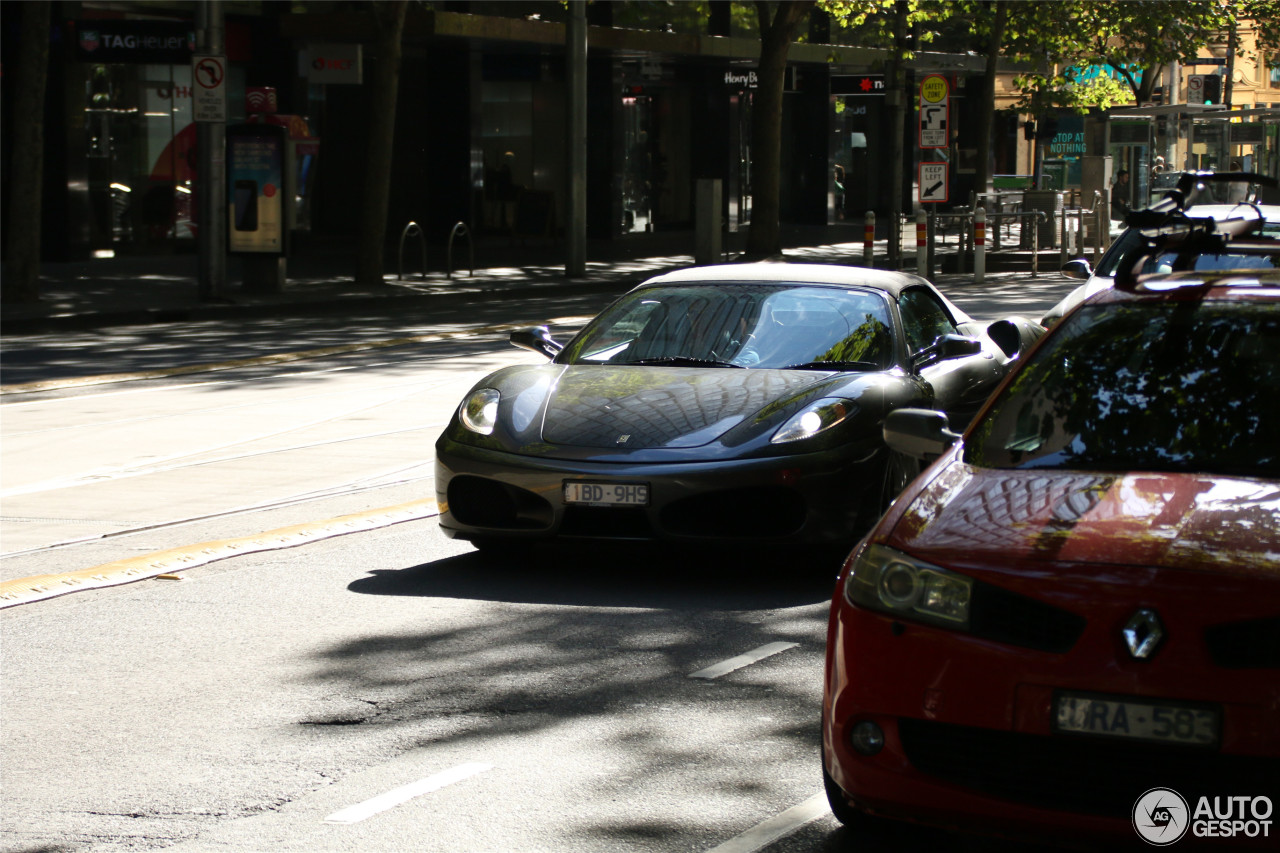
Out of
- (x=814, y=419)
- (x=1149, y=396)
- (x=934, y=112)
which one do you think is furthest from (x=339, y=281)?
(x=1149, y=396)

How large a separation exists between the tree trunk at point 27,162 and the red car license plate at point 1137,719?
1932cm

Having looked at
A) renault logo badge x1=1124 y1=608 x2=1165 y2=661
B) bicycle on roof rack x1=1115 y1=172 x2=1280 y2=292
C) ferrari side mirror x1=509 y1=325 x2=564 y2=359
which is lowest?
renault logo badge x1=1124 y1=608 x2=1165 y2=661

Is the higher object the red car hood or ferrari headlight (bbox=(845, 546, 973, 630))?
the red car hood

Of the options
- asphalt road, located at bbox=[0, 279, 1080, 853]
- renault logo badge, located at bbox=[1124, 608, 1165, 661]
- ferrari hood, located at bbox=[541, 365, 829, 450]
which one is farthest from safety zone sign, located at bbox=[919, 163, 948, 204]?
renault logo badge, located at bbox=[1124, 608, 1165, 661]

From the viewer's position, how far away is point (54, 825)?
444cm

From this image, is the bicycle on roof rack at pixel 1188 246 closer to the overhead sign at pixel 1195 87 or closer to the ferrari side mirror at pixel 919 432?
the ferrari side mirror at pixel 919 432

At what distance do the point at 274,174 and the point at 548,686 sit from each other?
1904cm

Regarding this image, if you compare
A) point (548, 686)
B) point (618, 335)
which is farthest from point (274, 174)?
point (548, 686)

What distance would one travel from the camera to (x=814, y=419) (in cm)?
722

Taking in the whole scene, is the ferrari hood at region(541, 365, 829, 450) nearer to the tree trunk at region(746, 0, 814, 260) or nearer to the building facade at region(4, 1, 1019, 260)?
the building facade at region(4, 1, 1019, 260)

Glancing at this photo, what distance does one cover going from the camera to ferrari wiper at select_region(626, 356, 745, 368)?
7926mm

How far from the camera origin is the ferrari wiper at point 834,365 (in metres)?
7.85

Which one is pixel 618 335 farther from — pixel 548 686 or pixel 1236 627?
pixel 1236 627

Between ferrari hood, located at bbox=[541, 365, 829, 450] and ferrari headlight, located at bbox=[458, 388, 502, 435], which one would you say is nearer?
ferrari hood, located at bbox=[541, 365, 829, 450]
